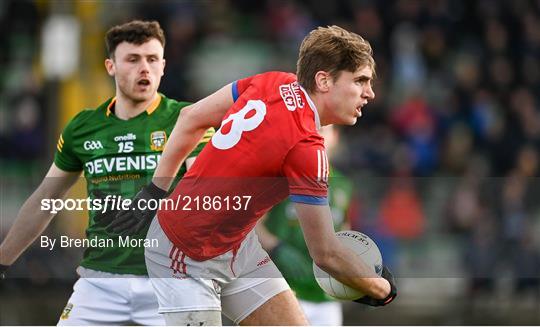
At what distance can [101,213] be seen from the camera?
649cm

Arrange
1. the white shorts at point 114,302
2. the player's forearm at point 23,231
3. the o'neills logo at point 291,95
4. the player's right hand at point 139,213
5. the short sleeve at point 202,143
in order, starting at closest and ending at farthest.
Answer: the o'neills logo at point 291,95
the player's right hand at point 139,213
the short sleeve at point 202,143
the white shorts at point 114,302
the player's forearm at point 23,231

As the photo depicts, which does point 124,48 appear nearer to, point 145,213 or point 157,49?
point 157,49

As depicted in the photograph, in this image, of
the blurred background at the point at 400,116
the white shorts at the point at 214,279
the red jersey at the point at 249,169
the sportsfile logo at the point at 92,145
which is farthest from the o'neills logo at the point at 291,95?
the blurred background at the point at 400,116

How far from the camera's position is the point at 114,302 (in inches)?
257

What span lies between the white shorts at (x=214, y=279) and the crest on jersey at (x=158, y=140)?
0.77 m

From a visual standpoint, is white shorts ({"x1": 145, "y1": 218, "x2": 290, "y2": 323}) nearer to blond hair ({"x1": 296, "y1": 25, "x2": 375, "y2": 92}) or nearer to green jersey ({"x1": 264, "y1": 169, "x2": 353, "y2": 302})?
blond hair ({"x1": 296, "y1": 25, "x2": 375, "y2": 92})

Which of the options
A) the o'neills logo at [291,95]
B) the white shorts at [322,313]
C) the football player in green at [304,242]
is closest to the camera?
the o'neills logo at [291,95]

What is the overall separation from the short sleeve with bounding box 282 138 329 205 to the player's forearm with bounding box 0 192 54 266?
1.79 meters

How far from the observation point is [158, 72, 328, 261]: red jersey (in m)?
5.40

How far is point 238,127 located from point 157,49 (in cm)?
135

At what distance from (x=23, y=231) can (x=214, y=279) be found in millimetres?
1389

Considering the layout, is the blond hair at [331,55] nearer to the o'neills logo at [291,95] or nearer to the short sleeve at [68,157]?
the o'neills logo at [291,95]

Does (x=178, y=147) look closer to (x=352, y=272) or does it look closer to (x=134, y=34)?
(x=134, y=34)

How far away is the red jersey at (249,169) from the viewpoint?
540cm
